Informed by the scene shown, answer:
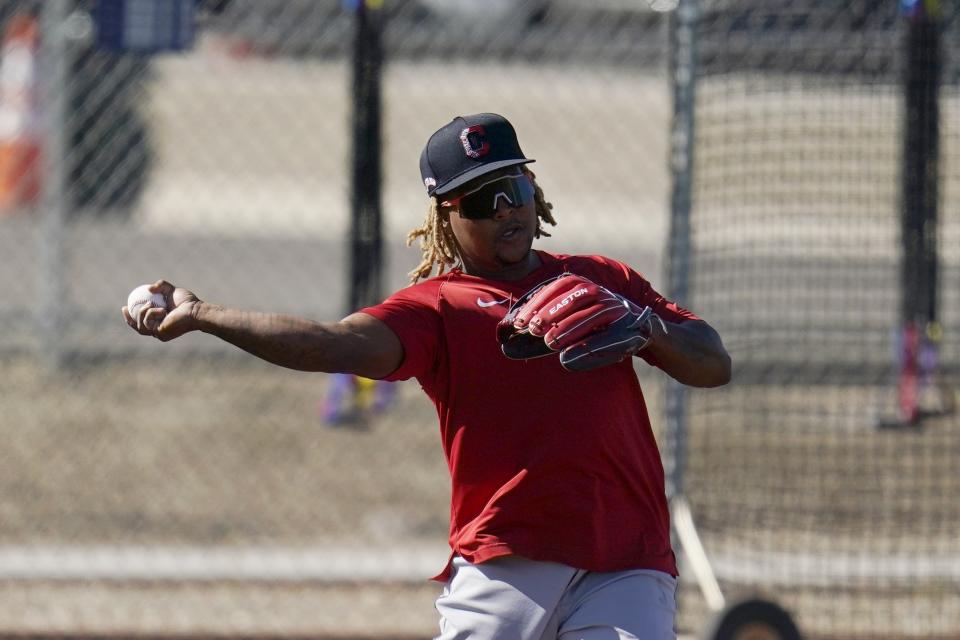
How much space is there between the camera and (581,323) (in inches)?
111

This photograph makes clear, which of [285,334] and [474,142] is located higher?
[474,142]

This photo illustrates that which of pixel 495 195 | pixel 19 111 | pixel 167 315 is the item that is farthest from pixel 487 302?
pixel 19 111

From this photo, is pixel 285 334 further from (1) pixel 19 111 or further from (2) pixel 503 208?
(1) pixel 19 111

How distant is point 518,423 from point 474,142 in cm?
61

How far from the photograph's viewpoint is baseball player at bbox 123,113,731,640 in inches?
120

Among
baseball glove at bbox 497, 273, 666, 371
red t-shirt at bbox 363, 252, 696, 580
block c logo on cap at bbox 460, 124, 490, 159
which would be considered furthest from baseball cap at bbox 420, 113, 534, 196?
baseball glove at bbox 497, 273, 666, 371

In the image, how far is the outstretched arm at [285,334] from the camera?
2865 millimetres

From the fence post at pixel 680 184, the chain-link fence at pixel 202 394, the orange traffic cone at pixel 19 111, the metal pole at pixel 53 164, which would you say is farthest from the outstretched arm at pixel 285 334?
the orange traffic cone at pixel 19 111

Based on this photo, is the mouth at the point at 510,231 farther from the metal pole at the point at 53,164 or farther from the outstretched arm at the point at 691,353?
the metal pole at the point at 53,164

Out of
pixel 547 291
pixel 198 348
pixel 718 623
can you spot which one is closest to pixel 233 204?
pixel 198 348

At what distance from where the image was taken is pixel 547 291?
2.88 metres

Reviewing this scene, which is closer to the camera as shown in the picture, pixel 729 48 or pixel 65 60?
pixel 729 48

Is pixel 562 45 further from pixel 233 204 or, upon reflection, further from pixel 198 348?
pixel 233 204

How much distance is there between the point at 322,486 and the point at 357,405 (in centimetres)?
47
